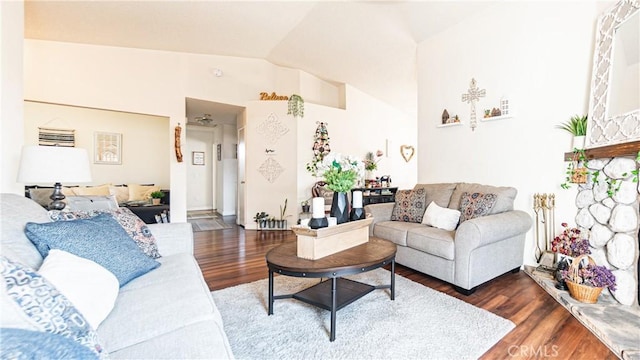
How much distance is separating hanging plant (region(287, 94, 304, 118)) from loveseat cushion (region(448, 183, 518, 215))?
125 inches

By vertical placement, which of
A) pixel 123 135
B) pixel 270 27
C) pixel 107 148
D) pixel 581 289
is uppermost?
pixel 270 27

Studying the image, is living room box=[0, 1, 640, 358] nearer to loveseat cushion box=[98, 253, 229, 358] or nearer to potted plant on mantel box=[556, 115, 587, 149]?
potted plant on mantel box=[556, 115, 587, 149]

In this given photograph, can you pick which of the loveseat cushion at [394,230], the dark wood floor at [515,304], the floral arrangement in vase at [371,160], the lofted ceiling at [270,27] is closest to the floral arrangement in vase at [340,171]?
the loveseat cushion at [394,230]

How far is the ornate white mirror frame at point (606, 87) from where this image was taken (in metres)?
2.04

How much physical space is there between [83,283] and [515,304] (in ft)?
8.74

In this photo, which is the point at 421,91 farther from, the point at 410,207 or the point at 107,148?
the point at 107,148

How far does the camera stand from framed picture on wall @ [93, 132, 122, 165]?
4.66 metres

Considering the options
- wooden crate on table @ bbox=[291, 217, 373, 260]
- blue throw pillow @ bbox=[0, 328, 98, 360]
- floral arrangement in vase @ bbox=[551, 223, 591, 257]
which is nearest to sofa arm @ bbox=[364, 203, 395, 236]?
wooden crate on table @ bbox=[291, 217, 373, 260]

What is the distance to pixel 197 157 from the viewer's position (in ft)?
Result: 24.4

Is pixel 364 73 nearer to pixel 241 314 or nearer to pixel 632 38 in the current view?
pixel 632 38

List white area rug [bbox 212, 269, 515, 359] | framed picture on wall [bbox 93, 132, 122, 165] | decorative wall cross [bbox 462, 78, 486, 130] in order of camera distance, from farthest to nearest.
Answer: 1. framed picture on wall [bbox 93, 132, 122, 165]
2. decorative wall cross [bbox 462, 78, 486, 130]
3. white area rug [bbox 212, 269, 515, 359]

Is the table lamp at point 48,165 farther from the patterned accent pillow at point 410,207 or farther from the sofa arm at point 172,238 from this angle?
the patterned accent pillow at point 410,207

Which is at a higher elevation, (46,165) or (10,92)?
(10,92)

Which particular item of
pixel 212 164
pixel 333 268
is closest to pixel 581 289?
pixel 333 268
